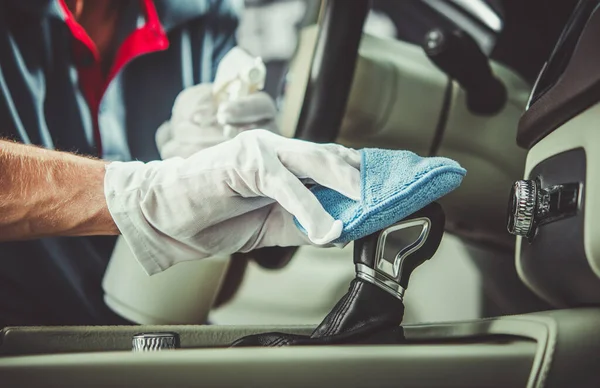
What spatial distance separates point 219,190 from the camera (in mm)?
534

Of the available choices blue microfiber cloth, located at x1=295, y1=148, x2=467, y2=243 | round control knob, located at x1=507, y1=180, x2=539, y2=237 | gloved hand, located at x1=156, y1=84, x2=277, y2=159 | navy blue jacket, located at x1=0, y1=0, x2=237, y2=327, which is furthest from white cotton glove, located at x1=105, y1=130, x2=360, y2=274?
navy blue jacket, located at x1=0, y1=0, x2=237, y2=327

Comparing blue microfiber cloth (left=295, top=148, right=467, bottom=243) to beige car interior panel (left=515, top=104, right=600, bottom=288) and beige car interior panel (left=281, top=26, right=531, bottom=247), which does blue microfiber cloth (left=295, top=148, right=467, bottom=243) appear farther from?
beige car interior panel (left=281, top=26, right=531, bottom=247)

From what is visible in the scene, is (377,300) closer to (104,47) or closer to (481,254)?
(481,254)

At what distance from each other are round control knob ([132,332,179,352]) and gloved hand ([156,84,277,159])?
42 centimetres

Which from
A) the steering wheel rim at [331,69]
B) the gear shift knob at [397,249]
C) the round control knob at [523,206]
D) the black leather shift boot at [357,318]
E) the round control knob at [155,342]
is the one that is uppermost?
the steering wheel rim at [331,69]

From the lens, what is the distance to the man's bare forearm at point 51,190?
1.86 feet

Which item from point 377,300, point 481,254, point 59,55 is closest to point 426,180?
point 377,300

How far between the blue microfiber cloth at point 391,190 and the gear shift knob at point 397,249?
0.05 ft

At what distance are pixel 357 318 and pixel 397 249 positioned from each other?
74 millimetres

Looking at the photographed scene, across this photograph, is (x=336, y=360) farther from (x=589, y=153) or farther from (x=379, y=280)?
(x=589, y=153)

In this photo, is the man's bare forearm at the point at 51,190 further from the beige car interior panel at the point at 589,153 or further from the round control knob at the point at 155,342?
the beige car interior panel at the point at 589,153

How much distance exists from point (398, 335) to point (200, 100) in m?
0.54

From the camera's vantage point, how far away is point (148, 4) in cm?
106

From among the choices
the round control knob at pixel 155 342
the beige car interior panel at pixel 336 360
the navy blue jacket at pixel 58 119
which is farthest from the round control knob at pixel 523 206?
the navy blue jacket at pixel 58 119
